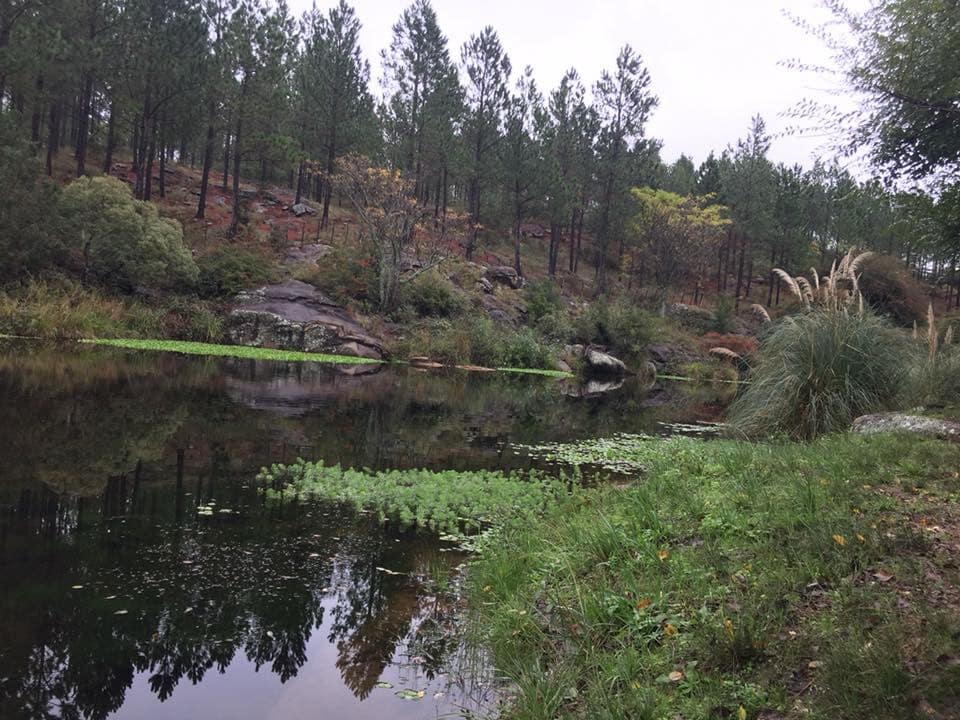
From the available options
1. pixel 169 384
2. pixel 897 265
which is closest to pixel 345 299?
pixel 169 384

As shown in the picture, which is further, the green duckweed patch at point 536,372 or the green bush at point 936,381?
the green duckweed patch at point 536,372

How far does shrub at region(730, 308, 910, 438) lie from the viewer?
33.0ft

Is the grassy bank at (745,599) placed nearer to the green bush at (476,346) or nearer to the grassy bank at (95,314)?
the grassy bank at (95,314)

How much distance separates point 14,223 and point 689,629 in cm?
2828

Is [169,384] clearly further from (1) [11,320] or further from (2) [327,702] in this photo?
(2) [327,702]

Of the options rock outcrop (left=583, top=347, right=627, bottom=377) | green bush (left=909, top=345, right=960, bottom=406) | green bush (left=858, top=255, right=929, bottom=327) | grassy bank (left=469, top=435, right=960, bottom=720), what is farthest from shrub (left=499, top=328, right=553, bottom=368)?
grassy bank (left=469, top=435, right=960, bottom=720)

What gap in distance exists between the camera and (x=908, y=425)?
27.2ft

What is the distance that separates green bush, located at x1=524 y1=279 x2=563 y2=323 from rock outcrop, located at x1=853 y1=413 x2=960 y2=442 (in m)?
33.1

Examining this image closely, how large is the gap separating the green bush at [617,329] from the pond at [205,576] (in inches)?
Result: 1141

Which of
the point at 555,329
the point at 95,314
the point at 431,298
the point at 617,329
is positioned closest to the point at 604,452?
the point at 95,314

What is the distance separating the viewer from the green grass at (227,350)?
927 inches

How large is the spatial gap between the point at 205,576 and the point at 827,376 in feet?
31.1

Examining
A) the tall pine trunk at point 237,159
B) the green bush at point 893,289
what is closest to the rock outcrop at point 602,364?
the green bush at point 893,289

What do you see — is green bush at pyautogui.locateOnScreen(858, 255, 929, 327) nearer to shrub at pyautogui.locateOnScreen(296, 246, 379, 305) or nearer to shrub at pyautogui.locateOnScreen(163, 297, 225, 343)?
shrub at pyautogui.locateOnScreen(296, 246, 379, 305)
